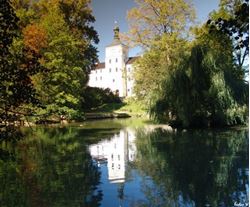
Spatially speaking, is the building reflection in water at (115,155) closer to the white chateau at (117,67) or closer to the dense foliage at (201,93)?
the dense foliage at (201,93)

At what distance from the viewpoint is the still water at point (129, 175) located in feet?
23.4

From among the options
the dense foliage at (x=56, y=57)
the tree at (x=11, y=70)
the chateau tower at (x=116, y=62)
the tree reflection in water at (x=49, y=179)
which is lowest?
the tree reflection in water at (x=49, y=179)

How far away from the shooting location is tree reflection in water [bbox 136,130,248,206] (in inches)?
280

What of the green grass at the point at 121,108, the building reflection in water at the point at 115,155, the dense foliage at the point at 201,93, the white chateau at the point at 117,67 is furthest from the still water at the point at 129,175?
the white chateau at the point at 117,67

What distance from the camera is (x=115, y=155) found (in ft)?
42.7

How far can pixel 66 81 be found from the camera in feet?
106

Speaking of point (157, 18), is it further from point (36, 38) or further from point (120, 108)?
point (120, 108)

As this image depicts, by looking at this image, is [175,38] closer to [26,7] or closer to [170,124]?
[170,124]

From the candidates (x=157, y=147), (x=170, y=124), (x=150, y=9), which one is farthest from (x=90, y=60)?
(x=157, y=147)

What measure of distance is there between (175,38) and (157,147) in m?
17.0

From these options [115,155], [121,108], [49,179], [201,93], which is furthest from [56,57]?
[49,179]

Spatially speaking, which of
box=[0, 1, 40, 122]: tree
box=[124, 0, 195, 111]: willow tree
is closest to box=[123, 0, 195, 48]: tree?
box=[124, 0, 195, 111]: willow tree

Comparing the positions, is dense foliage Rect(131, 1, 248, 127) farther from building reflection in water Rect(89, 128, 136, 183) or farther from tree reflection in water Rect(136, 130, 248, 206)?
building reflection in water Rect(89, 128, 136, 183)

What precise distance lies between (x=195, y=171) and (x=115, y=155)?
4194mm
